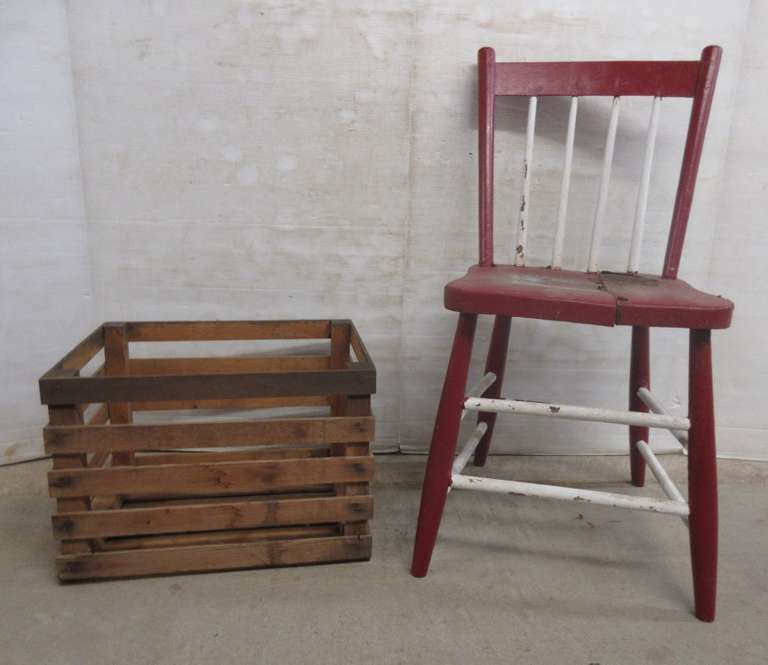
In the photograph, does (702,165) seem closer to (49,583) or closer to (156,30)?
(156,30)

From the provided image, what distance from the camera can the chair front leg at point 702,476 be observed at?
2.57ft

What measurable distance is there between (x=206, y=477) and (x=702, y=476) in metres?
0.69

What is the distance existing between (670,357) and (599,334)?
0.53 feet

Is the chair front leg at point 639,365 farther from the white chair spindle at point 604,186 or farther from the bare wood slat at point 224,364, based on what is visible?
the bare wood slat at point 224,364

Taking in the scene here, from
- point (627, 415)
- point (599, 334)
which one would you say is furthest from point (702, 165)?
point (627, 415)

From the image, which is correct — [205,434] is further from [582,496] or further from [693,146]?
[693,146]

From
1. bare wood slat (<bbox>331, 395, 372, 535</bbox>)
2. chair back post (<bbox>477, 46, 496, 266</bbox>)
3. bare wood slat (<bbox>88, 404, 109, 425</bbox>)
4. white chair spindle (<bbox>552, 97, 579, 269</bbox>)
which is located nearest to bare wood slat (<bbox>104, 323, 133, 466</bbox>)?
bare wood slat (<bbox>88, 404, 109, 425</bbox>)

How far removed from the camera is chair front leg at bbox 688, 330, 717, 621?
78 cm

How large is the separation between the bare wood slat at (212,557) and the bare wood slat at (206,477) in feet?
0.31

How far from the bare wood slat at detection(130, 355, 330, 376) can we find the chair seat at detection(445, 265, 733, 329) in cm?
38

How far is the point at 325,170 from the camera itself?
1137 millimetres

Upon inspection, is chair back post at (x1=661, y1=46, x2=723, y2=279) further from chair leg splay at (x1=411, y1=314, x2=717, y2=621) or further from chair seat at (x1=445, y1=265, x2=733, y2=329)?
chair leg splay at (x1=411, y1=314, x2=717, y2=621)

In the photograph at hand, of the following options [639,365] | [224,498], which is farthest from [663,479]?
[224,498]

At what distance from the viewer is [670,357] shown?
1.25 m
